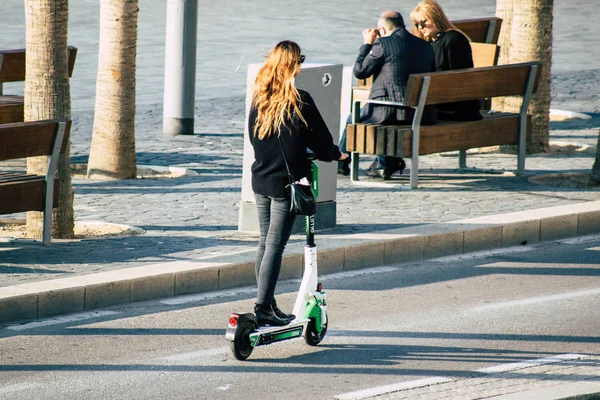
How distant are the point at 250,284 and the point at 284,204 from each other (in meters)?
1.89

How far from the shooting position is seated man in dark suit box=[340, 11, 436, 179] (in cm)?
1198

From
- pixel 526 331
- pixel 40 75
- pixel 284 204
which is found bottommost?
pixel 526 331

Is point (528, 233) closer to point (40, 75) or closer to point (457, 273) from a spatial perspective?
point (457, 273)

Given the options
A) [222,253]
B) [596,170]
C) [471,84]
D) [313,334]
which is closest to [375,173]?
[471,84]

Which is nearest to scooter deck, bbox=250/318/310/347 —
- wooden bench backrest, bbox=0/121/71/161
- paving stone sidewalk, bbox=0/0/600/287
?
paving stone sidewalk, bbox=0/0/600/287

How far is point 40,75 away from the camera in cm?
973

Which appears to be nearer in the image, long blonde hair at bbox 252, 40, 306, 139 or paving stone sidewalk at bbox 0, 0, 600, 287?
long blonde hair at bbox 252, 40, 306, 139

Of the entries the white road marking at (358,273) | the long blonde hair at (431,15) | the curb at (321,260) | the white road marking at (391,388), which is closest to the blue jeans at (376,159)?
the long blonde hair at (431,15)

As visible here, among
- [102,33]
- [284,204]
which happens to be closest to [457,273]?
[284,204]

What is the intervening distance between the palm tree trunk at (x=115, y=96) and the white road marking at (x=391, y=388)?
A: 20.1ft

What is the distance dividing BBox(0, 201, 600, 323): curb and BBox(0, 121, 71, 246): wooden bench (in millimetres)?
1195

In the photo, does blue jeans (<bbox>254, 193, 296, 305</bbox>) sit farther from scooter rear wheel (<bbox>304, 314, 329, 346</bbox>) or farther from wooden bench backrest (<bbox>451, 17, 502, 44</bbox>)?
wooden bench backrest (<bbox>451, 17, 502, 44</bbox>)

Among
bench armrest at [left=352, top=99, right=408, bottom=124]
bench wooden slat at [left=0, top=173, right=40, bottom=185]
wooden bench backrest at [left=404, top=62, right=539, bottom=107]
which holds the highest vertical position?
wooden bench backrest at [left=404, top=62, right=539, bottom=107]

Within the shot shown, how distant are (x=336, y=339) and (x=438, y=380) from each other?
3.24 feet
